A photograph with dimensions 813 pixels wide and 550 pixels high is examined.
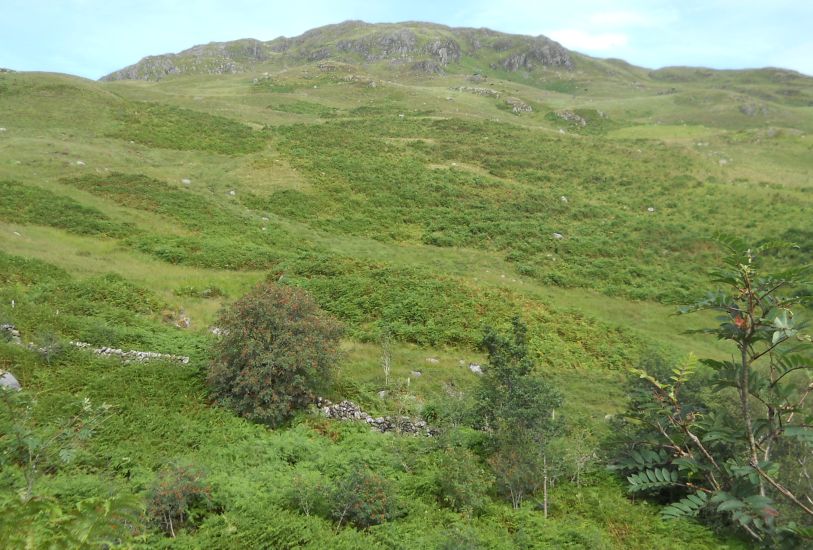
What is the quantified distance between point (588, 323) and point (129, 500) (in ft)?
71.7

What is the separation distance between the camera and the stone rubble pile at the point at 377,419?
1362cm

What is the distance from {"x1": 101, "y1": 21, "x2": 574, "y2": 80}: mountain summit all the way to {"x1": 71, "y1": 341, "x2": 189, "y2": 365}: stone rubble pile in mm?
120741

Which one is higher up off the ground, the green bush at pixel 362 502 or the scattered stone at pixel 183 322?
the scattered stone at pixel 183 322

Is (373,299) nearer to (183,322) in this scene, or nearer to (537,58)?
(183,322)

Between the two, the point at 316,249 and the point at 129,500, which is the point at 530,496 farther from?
the point at 316,249

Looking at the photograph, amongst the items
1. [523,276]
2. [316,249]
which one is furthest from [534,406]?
[316,249]

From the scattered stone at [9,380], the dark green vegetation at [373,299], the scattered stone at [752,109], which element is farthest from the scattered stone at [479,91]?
the scattered stone at [9,380]

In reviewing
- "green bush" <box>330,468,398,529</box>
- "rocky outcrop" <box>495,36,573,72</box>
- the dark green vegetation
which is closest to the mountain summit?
"rocky outcrop" <box>495,36,573,72</box>

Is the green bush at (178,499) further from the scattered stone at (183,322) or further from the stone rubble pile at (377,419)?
the scattered stone at (183,322)

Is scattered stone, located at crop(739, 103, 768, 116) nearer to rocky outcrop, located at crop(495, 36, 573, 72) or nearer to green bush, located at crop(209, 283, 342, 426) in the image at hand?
rocky outcrop, located at crop(495, 36, 573, 72)

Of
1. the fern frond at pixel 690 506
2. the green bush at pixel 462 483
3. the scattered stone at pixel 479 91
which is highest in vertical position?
the scattered stone at pixel 479 91

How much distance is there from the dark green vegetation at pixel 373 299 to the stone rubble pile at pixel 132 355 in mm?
421

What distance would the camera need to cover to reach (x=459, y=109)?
2685 inches

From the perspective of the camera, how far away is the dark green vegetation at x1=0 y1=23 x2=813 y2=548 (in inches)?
348
